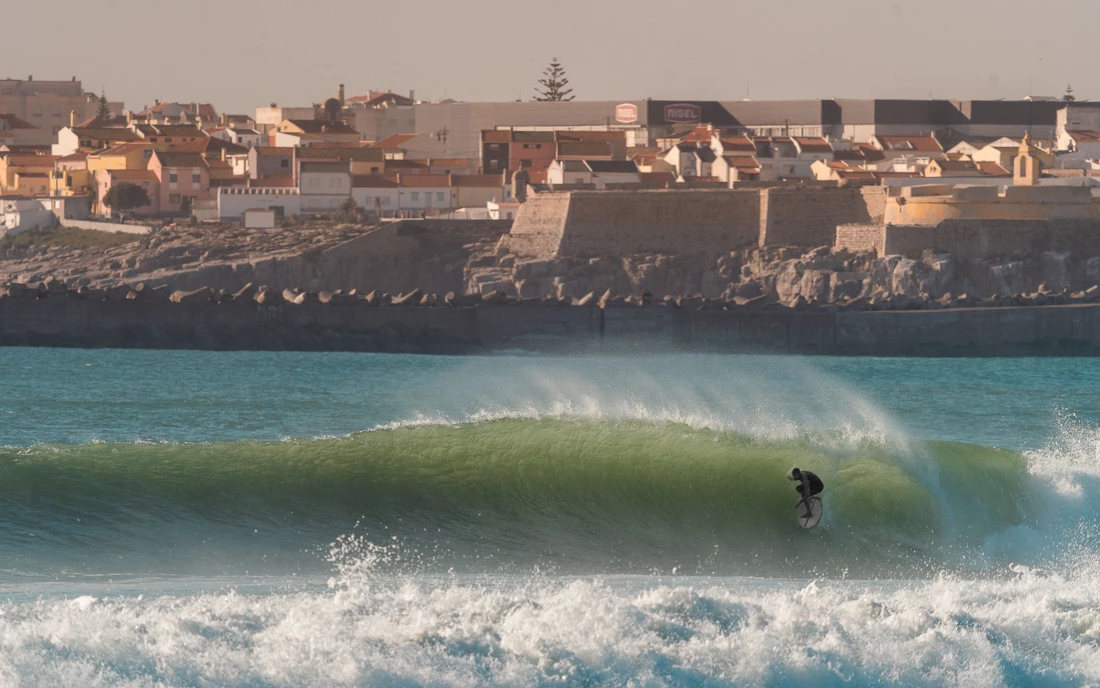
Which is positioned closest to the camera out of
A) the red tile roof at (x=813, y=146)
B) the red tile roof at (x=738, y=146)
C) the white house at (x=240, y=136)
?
the red tile roof at (x=738, y=146)

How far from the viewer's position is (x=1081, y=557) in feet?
35.7

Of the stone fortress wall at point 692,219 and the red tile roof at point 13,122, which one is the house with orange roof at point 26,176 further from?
the stone fortress wall at point 692,219

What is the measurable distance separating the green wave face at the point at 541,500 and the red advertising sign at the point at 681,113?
5482 centimetres

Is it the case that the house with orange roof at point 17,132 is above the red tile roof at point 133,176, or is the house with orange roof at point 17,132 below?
above

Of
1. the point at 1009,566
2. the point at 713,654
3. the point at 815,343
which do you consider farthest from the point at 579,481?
the point at 815,343

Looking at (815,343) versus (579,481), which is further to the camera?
(815,343)

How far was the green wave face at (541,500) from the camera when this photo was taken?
11117 millimetres

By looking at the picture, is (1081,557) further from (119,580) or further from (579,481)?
(119,580)

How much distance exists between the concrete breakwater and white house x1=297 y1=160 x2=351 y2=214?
22.0 metres

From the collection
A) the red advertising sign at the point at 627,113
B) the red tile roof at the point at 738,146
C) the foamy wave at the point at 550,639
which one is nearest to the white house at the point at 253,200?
the red tile roof at the point at 738,146

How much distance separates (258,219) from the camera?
51.9 meters

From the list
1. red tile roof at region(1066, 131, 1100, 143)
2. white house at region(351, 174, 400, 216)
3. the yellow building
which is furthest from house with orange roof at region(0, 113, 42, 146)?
red tile roof at region(1066, 131, 1100, 143)

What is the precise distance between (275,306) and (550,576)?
76.2ft

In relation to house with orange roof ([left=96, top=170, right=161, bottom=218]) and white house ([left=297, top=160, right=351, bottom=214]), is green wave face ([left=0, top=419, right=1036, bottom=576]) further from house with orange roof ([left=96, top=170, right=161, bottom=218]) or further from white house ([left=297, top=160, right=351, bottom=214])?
house with orange roof ([left=96, top=170, right=161, bottom=218])
